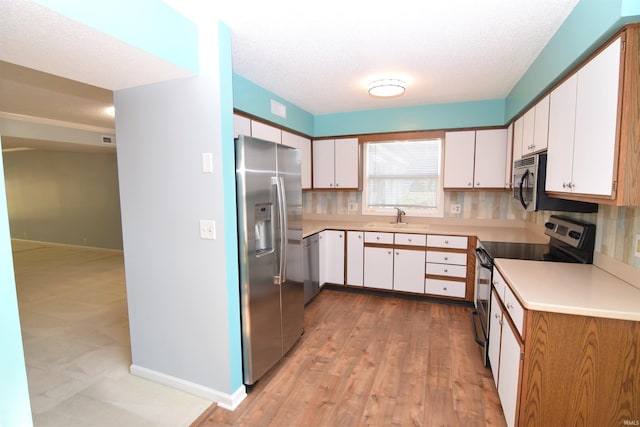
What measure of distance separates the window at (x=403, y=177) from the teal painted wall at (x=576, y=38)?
149 centimetres

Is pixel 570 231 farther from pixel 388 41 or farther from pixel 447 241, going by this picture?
pixel 388 41

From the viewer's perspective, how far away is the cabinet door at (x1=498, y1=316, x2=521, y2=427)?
162 centimetres

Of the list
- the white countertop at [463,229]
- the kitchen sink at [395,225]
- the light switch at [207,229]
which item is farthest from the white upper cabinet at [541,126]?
the light switch at [207,229]

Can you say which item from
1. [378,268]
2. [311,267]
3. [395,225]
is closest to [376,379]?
[311,267]

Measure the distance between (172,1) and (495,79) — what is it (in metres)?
2.81

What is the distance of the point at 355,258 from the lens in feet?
13.1

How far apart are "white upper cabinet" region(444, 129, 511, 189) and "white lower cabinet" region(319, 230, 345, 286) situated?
5.06 ft

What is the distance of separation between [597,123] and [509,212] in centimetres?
254

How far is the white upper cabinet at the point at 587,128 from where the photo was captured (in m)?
1.46

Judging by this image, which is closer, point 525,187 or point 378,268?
point 525,187

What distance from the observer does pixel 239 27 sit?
2.00 meters

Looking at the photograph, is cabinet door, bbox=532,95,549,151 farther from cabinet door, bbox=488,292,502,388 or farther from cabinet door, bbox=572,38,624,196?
cabinet door, bbox=488,292,502,388

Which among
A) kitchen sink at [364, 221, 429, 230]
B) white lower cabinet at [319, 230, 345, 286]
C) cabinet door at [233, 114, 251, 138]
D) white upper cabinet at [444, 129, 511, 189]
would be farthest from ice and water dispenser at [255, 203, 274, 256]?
white upper cabinet at [444, 129, 511, 189]

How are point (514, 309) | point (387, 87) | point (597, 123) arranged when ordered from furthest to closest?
point (387, 87)
point (514, 309)
point (597, 123)
